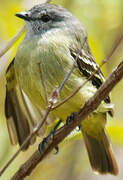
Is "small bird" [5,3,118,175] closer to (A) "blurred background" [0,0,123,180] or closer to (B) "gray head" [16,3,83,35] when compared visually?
(B) "gray head" [16,3,83,35]

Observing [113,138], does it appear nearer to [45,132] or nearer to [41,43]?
[45,132]

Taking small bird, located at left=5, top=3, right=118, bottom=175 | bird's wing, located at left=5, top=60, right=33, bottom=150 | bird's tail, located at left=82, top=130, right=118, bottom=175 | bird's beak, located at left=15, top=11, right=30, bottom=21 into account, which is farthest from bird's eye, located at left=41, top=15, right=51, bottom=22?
bird's tail, located at left=82, top=130, right=118, bottom=175

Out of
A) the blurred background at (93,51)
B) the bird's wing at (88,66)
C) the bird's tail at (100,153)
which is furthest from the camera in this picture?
the bird's tail at (100,153)

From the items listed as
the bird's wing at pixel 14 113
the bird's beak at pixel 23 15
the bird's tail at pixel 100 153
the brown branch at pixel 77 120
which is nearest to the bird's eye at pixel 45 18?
the bird's beak at pixel 23 15

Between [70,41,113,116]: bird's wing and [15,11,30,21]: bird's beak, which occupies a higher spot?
[15,11,30,21]: bird's beak

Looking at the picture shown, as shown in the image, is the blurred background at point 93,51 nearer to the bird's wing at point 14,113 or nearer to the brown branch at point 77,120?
the bird's wing at point 14,113

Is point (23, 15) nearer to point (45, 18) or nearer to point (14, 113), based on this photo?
point (45, 18)


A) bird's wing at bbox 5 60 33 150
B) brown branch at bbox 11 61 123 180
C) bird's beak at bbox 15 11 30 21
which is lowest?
bird's wing at bbox 5 60 33 150
